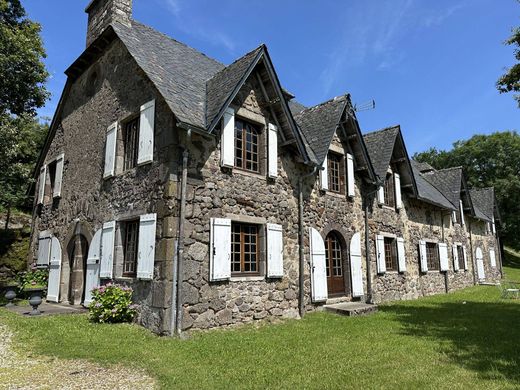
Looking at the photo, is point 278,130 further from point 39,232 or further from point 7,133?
point 39,232

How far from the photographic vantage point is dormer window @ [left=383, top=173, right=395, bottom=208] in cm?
1442

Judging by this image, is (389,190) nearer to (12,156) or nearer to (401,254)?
(401,254)

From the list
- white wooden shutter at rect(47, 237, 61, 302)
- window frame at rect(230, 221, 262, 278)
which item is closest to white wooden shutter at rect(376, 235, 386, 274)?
window frame at rect(230, 221, 262, 278)

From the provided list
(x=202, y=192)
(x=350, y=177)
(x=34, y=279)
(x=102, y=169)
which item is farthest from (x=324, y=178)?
(x=34, y=279)

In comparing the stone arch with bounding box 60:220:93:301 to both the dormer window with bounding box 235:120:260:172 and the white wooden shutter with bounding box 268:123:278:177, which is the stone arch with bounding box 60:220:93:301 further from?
the white wooden shutter with bounding box 268:123:278:177

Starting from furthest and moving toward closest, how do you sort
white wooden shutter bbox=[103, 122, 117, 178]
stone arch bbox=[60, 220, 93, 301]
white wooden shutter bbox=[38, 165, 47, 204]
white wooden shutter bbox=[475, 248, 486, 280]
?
white wooden shutter bbox=[475, 248, 486, 280]
white wooden shutter bbox=[38, 165, 47, 204]
stone arch bbox=[60, 220, 93, 301]
white wooden shutter bbox=[103, 122, 117, 178]

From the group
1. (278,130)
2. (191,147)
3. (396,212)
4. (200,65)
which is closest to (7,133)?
(200,65)

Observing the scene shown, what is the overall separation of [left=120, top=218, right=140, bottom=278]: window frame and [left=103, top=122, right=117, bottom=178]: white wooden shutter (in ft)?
4.56

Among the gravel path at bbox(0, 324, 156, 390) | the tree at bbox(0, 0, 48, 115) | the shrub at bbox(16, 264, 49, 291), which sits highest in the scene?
the tree at bbox(0, 0, 48, 115)

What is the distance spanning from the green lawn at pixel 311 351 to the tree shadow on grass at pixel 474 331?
2 centimetres

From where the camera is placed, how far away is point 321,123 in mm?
11922

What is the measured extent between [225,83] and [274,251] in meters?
4.23

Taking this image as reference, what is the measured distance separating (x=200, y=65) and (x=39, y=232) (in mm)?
8166

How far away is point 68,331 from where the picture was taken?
6.93 metres
